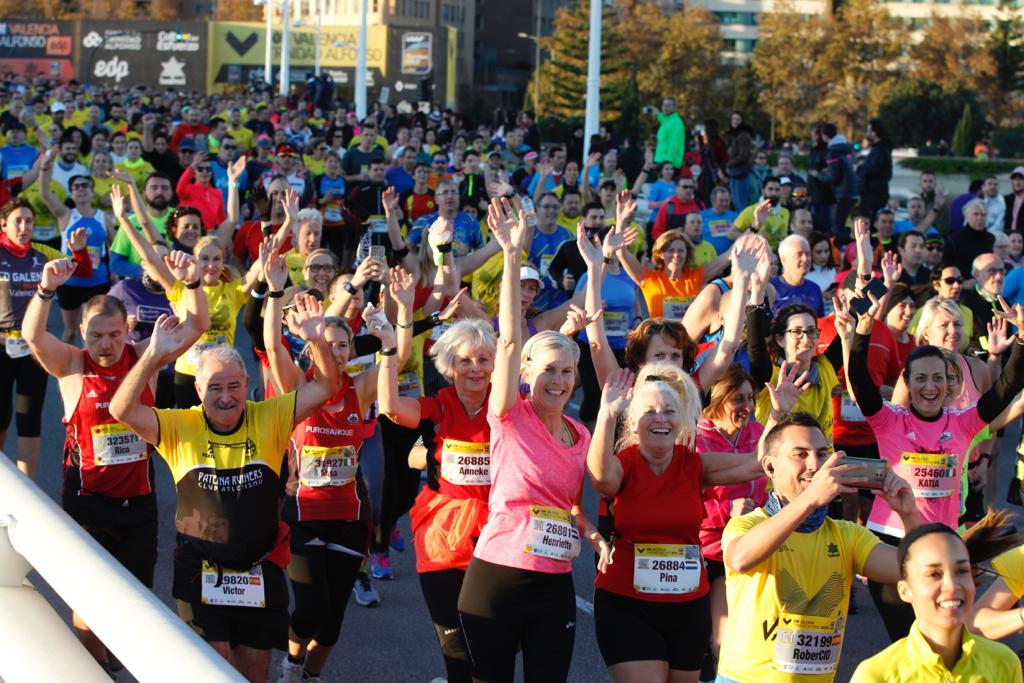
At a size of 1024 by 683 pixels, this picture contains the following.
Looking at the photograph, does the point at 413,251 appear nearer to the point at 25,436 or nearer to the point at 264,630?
the point at 25,436

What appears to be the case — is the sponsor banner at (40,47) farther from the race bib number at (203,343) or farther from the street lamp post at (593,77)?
the race bib number at (203,343)

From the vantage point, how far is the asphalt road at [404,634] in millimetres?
6293

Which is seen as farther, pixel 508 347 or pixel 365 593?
pixel 365 593

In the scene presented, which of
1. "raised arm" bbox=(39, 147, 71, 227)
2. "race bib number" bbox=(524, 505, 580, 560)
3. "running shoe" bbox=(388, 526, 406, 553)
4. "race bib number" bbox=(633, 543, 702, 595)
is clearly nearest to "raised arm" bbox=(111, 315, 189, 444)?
"race bib number" bbox=(524, 505, 580, 560)

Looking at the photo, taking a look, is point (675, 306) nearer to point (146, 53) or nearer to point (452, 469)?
point (452, 469)

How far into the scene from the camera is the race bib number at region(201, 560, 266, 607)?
5.13 metres

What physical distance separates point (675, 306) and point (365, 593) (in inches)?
129

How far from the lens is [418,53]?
63.4 m

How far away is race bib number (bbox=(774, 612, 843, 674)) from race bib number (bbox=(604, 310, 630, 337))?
523 centimetres

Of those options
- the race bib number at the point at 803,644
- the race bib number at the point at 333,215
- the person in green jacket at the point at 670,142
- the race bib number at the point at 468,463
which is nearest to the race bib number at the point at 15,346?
the race bib number at the point at 468,463

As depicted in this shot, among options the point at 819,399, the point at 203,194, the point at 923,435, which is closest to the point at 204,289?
the point at 819,399

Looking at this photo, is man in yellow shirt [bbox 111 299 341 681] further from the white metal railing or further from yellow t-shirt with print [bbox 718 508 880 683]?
the white metal railing

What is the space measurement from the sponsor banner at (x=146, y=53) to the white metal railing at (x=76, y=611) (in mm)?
63689

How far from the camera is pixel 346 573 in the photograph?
234 inches
